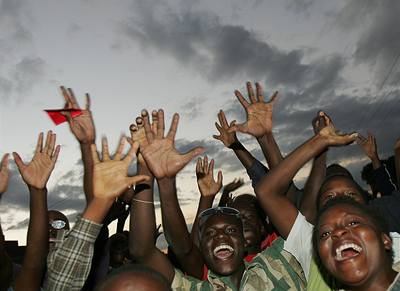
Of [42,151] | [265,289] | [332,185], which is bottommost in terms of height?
[265,289]

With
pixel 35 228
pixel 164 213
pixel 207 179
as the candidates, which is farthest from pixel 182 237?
pixel 207 179

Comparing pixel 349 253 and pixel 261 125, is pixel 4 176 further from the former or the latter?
pixel 349 253

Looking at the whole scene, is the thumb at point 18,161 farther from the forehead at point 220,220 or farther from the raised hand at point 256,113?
the raised hand at point 256,113

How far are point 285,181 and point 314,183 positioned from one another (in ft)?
2.14

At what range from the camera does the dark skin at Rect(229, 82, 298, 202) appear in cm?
448

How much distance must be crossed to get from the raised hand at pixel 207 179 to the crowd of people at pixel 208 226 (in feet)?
0.35

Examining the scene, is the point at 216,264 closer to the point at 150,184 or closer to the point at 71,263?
the point at 150,184

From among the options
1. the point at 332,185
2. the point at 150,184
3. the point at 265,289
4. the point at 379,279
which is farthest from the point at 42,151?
the point at 379,279

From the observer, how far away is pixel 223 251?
3809 mm

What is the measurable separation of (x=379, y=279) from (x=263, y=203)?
1.05 metres

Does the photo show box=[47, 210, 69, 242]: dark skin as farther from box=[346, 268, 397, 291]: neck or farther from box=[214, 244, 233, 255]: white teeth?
box=[346, 268, 397, 291]: neck

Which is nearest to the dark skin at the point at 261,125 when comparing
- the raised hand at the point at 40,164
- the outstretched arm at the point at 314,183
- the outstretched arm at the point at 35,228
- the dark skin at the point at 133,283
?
the outstretched arm at the point at 314,183

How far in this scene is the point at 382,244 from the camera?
2902 millimetres

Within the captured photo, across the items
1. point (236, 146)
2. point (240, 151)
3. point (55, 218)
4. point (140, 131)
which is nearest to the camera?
point (140, 131)
